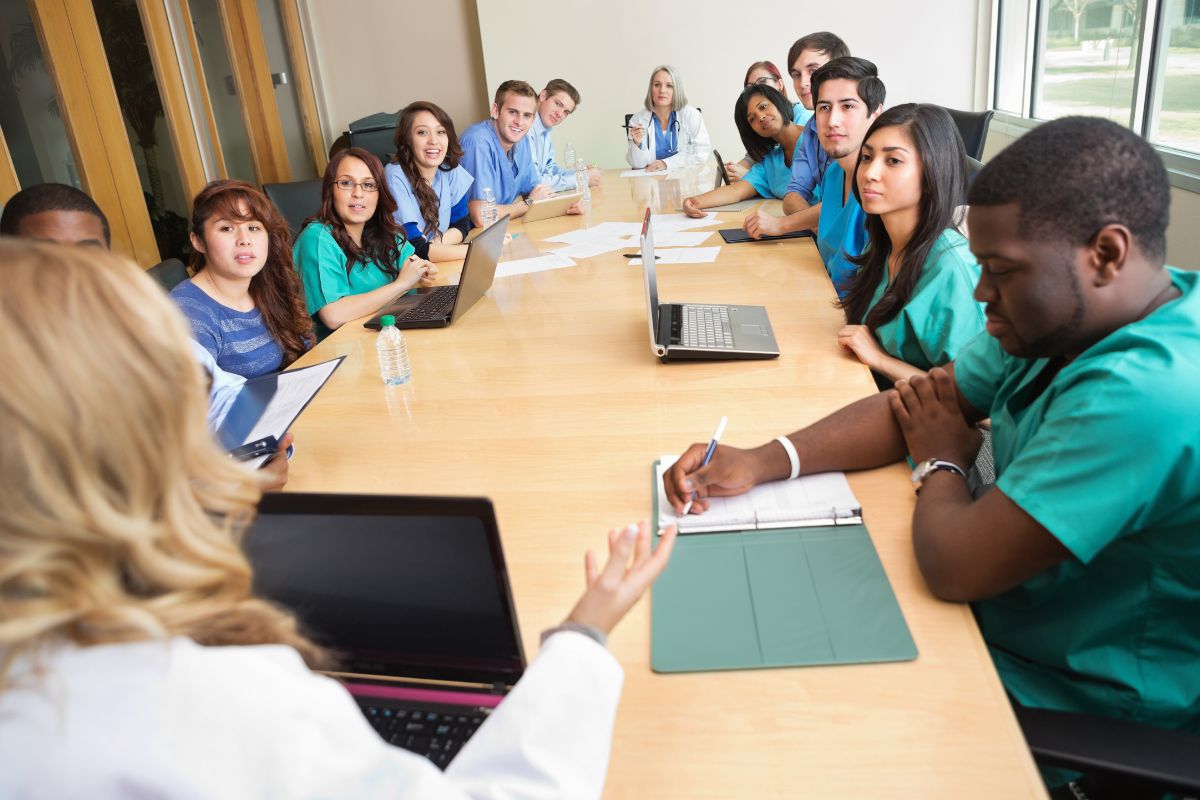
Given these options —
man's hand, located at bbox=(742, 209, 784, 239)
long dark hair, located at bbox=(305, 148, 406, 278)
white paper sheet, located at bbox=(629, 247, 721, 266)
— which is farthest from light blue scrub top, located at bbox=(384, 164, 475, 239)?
man's hand, located at bbox=(742, 209, 784, 239)

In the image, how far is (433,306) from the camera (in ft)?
7.39

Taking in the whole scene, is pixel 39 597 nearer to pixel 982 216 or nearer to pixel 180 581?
pixel 180 581

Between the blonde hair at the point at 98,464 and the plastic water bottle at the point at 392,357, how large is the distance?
122 centimetres

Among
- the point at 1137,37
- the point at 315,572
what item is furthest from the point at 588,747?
the point at 1137,37

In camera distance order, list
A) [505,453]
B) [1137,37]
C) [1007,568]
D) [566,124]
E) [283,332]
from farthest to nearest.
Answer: [566,124] < [1137,37] < [283,332] < [505,453] < [1007,568]

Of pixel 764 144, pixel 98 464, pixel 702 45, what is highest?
pixel 702 45

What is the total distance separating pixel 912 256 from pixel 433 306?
1.20 meters

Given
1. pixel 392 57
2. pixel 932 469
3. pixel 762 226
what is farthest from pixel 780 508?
pixel 392 57

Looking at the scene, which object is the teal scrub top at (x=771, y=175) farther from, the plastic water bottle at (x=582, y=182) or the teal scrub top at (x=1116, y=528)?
the teal scrub top at (x=1116, y=528)

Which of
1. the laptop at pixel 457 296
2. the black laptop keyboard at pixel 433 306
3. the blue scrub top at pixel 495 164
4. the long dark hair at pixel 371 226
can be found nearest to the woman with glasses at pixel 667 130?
the blue scrub top at pixel 495 164

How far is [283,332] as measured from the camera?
7.65ft

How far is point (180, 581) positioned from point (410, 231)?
8.61 ft

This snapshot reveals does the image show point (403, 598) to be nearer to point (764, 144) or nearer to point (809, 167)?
point (809, 167)

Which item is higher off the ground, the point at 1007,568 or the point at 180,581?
the point at 180,581
